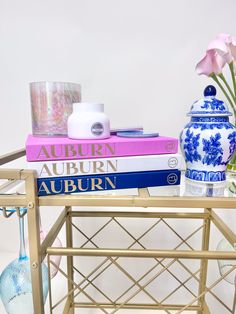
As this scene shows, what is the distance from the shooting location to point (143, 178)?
0.43m

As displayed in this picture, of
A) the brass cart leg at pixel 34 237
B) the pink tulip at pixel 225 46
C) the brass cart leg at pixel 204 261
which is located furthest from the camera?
the brass cart leg at pixel 204 261

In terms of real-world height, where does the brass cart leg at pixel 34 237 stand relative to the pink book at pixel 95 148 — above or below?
below

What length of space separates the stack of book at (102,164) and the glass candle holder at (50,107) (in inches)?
4.2

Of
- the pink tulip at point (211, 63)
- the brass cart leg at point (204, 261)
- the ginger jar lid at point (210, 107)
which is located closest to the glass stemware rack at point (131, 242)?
the brass cart leg at point (204, 261)

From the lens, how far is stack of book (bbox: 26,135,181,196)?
0.40m

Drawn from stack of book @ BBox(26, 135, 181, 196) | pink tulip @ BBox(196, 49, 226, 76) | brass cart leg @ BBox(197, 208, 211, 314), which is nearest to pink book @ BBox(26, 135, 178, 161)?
stack of book @ BBox(26, 135, 181, 196)

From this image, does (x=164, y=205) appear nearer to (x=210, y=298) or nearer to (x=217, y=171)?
(x=217, y=171)

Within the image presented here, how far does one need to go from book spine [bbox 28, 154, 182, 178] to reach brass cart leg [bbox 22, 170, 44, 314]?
19 millimetres

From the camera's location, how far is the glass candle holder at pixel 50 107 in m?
0.52

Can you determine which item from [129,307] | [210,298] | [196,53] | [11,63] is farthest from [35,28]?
[210,298]

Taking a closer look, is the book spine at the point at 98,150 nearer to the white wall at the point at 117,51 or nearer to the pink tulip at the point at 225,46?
the pink tulip at the point at 225,46

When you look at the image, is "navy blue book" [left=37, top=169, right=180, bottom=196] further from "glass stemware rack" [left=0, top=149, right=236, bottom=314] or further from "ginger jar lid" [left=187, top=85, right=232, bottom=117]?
"ginger jar lid" [left=187, top=85, right=232, bottom=117]

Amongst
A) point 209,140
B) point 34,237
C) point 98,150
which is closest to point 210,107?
point 209,140

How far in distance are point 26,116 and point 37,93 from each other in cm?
29
